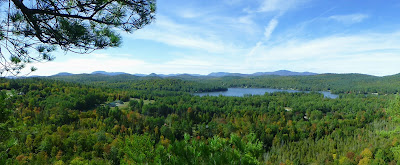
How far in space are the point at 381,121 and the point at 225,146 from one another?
84.5 meters

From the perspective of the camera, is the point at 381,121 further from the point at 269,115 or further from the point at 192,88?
the point at 192,88

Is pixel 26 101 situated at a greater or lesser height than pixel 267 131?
greater

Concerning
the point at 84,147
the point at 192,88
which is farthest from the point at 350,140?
the point at 192,88

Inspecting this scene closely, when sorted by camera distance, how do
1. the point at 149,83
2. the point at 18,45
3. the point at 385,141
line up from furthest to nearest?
1. the point at 149,83
2. the point at 385,141
3. the point at 18,45

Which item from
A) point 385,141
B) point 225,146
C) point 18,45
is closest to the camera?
point 18,45

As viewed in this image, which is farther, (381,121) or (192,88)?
(192,88)

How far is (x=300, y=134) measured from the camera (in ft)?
172

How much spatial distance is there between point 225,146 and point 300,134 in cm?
5398

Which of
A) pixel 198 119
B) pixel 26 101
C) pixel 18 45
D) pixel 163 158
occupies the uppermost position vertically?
pixel 18 45

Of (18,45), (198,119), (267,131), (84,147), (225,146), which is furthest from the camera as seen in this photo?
(198,119)

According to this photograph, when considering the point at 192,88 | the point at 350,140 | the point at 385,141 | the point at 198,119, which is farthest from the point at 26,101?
the point at 192,88

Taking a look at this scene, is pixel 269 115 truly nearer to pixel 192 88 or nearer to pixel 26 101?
pixel 26 101

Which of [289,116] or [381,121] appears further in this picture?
[289,116]

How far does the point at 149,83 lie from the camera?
169 m
